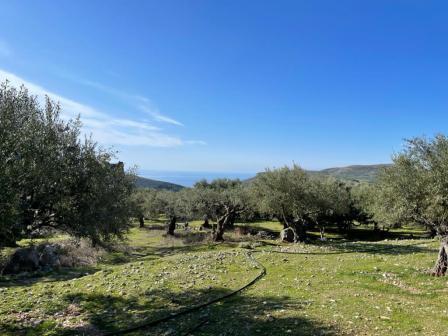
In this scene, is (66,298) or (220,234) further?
(220,234)

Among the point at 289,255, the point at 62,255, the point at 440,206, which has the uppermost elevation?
the point at 440,206

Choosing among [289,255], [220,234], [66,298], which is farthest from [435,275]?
[220,234]

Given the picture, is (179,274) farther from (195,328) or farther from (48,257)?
(48,257)

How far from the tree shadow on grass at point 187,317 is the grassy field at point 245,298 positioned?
0.14 feet

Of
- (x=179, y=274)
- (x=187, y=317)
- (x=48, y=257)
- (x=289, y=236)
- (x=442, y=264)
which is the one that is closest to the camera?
(x=187, y=317)

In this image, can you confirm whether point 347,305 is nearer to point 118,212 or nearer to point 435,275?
point 435,275

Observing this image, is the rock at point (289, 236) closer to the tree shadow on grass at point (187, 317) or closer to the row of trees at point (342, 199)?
the row of trees at point (342, 199)

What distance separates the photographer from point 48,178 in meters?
16.0

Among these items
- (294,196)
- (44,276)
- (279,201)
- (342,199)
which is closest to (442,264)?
(294,196)

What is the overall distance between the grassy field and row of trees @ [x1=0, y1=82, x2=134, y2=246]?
12.7 feet

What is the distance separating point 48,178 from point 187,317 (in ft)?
29.1

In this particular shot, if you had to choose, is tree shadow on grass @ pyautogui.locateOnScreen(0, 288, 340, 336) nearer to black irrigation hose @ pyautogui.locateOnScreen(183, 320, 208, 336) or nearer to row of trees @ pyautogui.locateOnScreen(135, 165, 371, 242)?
black irrigation hose @ pyautogui.locateOnScreen(183, 320, 208, 336)

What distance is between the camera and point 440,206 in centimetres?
2081

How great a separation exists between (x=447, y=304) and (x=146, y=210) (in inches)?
2935
